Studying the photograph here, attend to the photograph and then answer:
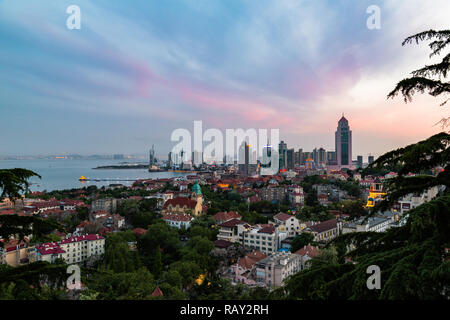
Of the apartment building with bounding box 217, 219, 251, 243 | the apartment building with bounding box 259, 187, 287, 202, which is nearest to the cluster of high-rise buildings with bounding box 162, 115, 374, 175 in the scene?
the apartment building with bounding box 259, 187, 287, 202

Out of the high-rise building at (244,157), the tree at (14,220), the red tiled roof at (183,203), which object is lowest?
the red tiled roof at (183,203)

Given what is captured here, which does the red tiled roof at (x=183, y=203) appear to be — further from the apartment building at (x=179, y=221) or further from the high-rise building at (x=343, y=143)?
the high-rise building at (x=343, y=143)

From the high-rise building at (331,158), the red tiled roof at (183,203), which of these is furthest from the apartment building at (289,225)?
the high-rise building at (331,158)

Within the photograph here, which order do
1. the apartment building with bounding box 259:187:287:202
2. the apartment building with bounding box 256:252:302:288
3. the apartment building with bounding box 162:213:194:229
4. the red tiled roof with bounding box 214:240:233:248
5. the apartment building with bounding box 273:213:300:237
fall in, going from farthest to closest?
1. the apartment building with bounding box 259:187:287:202
2. the apartment building with bounding box 162:213:194:229
3. the apartment building with bounding box 273:213:300:237
4. the red tiled roof with bounding box 214:240:233:248
5. the apartment building with bounding box 256:252:302:288

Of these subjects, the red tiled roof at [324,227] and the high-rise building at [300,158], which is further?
the high-rise building at [300,158]

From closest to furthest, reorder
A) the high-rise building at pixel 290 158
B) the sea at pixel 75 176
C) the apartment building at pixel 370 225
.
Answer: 1. the apartment building at pixel 370 225
2. the sea at pixel 75 176
3. the high-rise building at pixel 290 158

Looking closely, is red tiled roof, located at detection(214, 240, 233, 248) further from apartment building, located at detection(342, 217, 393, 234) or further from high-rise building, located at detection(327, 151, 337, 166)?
high-rise building, located at detection(327, 151, 337, 166)

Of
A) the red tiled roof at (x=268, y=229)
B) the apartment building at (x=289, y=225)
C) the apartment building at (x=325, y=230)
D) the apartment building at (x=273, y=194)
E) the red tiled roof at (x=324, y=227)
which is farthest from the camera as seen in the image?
the apartment building at (x=273, y=194)
